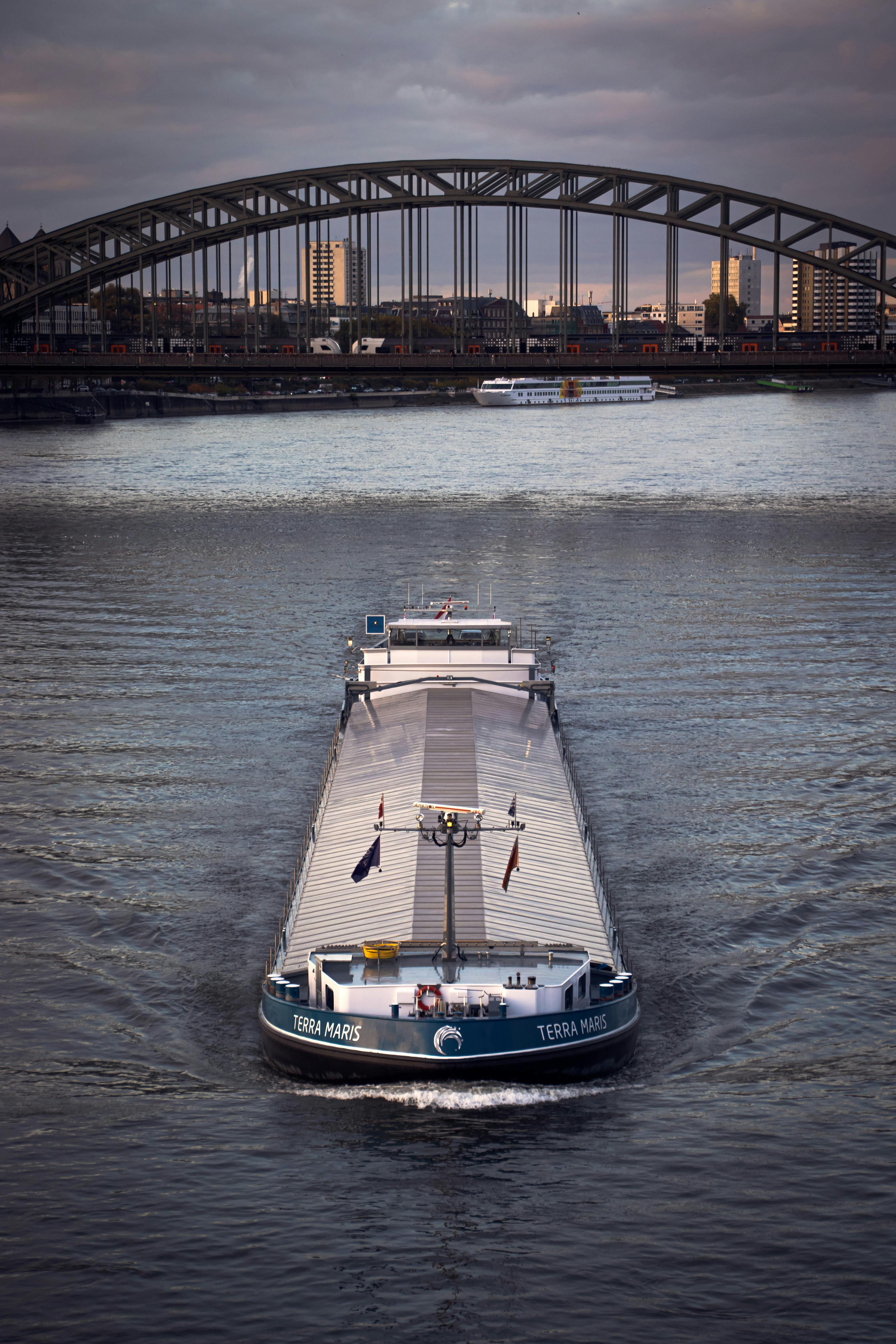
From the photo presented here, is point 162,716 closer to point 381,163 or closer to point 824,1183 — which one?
point 824,1183

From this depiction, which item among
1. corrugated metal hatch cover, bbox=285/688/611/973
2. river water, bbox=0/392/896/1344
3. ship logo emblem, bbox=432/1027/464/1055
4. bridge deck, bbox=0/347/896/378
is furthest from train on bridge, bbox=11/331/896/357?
ship logo emblem, bbox=432/1027/464/1055

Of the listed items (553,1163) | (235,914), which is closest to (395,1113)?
(553,1163)

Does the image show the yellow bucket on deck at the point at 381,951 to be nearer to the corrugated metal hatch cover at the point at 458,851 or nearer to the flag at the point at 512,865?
the corrugated metal hatch cover at the point at 458,851

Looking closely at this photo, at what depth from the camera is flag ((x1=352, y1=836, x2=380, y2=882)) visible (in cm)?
2486

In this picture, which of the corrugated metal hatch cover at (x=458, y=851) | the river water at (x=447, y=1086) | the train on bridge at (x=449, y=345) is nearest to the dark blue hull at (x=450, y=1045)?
the river water at (x=447, y=1086)

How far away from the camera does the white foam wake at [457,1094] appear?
76.5 ft

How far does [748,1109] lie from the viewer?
24.0 m

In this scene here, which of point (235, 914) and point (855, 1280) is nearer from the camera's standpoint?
point (855, 1280)

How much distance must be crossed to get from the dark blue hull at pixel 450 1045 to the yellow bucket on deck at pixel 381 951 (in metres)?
1.07

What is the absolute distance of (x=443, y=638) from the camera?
148 feet

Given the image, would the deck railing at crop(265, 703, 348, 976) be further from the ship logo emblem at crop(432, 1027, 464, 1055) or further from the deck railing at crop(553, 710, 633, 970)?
→ the deck railing at crop(553, 710, 633, 970)

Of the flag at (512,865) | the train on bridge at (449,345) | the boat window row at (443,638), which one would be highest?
the train on bridge at (449,345)

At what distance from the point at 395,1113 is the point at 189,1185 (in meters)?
3.26

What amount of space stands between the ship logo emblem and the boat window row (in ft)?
73.5
